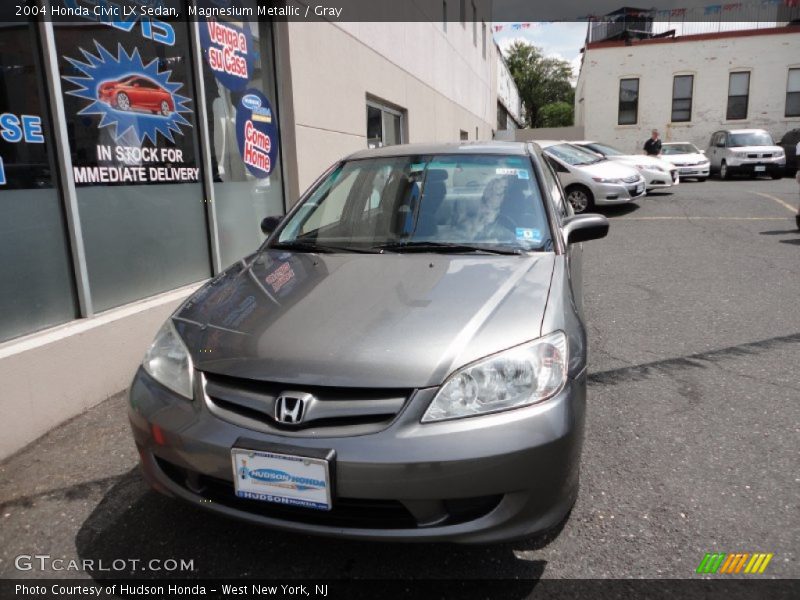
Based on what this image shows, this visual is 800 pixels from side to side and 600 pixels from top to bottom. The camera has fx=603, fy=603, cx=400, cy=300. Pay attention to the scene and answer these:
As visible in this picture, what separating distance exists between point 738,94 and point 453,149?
30.2 m

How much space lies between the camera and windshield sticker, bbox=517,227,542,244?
119 inches

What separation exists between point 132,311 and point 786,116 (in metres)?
31.8

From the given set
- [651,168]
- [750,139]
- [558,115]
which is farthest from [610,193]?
[558,115]

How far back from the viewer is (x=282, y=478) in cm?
197

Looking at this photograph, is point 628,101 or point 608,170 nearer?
point 608,170

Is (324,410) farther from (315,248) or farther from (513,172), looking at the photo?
(513,172)

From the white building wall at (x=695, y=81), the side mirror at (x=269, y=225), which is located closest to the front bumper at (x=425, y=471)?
the side mirror at (x=269, y=225)

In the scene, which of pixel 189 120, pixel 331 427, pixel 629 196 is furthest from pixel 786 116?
pixel 331 427

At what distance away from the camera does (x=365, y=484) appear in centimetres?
190

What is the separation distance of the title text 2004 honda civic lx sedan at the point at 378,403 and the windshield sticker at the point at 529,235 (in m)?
0.29

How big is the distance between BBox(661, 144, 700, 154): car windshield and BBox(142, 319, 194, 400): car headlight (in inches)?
845

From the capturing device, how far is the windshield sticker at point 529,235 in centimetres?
301

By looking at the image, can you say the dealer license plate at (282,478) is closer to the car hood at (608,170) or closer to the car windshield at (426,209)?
the car windshield at (426,209)

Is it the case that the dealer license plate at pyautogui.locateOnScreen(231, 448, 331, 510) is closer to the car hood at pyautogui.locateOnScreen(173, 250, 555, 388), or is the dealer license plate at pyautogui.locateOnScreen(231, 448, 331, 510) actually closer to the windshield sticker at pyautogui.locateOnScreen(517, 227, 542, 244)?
the car hood at pyautogui.locateOnScreen(173, 250, 555, 388)
